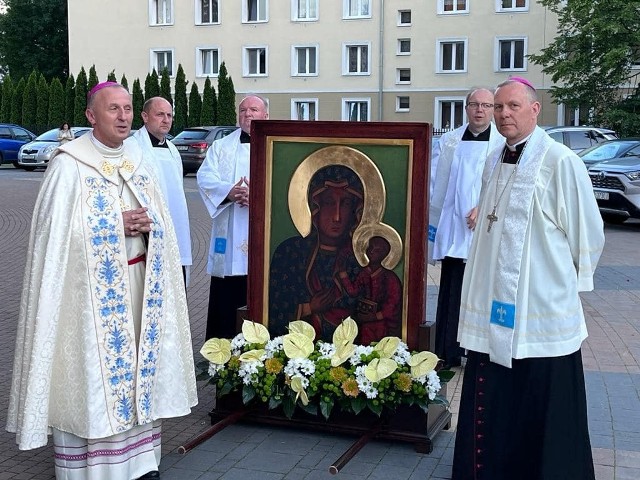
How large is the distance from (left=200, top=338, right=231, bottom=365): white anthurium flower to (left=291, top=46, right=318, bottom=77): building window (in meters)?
43.7

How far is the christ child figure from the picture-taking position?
5516 millimetres

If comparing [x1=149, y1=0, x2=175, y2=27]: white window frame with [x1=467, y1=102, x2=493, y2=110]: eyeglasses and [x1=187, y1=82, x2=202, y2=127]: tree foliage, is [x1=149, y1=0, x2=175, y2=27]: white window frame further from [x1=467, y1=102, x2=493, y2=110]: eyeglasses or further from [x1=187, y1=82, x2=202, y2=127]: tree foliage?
[x1=467, y1=102, x2=493, y2=110]: eyeglasses

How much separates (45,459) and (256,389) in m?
1.27

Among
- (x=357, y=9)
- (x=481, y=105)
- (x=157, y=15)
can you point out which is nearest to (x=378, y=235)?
(x=481, y=105)

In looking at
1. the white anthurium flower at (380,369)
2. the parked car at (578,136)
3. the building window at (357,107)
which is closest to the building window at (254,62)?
the building window at (357,107)

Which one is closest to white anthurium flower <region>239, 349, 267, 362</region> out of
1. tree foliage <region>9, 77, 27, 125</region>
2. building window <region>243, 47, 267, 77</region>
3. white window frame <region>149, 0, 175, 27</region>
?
building window <region>243, 47, 267, 77</region>

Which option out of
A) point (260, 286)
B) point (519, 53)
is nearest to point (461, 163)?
point (260, 286)

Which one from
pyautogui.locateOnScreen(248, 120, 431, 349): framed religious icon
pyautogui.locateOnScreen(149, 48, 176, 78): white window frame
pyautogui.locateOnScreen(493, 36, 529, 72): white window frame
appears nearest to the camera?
pyautogui.locateOnScreen(248, 120, 431, 349): framed religious icon

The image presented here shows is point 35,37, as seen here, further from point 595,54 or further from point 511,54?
point 595,54

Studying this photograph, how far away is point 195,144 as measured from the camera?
1190 inches

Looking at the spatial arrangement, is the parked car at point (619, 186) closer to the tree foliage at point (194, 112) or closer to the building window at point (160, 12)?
the tree foliage at point (194, 112)

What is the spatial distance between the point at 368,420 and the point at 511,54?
140ft

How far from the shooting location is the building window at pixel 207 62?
167 ft

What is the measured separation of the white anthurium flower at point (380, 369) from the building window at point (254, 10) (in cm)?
4551
